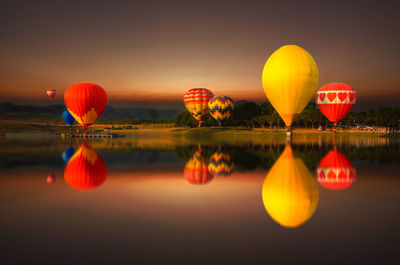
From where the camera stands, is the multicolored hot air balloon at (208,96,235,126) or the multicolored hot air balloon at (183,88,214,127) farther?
the multicolored hot air balloon at (183,88,214,127)

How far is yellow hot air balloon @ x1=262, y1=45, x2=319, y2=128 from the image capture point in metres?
37.5

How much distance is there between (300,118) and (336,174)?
62.1 metres

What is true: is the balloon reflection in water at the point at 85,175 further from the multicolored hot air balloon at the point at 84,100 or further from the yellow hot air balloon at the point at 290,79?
the multicolored hot air balloon at the point at 84,100

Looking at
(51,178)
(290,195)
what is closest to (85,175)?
(51,178)

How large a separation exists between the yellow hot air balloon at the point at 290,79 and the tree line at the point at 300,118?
3363cm

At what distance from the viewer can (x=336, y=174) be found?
12094 mm

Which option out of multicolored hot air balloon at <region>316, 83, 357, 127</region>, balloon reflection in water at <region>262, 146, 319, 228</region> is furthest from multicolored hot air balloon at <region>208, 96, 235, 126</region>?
balloon reflection in water at <region>262, 146, 319, 228</region>

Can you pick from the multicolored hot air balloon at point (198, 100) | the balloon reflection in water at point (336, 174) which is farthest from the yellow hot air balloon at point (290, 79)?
the multicolored hot air balloon at point (198, 100)

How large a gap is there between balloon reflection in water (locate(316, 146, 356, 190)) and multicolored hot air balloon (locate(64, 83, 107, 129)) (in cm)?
3868

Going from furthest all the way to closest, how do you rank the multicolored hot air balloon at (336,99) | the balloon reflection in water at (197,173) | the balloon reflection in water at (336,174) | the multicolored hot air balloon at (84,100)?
the multicolored hot air balloon at (336,99)
the multicolored hot air balloon at (84,100)
the balloon reflection in water at (197,173)
the balloon reflection in water at (336,174)

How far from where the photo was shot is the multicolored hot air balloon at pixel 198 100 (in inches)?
2847

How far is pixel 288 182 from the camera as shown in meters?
10.4

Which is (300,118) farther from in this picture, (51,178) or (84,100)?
(51,178)

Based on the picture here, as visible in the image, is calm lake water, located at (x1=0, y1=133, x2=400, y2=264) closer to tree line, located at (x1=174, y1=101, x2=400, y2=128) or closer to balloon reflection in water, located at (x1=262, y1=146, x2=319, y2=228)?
balloon reflection in water, located at (x1=262, y1=146, x2=319, y2=228)
